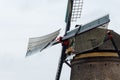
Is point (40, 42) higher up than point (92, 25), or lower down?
lower down

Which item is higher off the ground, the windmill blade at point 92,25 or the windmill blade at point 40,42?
the windmill blade at point 92,25

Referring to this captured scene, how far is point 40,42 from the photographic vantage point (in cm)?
2652

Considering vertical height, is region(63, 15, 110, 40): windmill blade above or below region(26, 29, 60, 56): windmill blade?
above

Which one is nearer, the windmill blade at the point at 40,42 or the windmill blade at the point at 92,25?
the windmill blade at the point at 92,25

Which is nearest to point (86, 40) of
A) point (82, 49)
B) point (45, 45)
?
point (82, 49)

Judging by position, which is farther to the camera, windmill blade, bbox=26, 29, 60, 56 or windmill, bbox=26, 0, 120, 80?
windmill blade, bbox=26, 29, 60, 56

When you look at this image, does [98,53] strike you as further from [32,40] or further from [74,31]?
[32,40]

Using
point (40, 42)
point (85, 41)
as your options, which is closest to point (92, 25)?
point (85, 41)

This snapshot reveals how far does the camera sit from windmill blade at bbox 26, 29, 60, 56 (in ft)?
83.4

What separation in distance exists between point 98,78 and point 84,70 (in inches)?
36.9

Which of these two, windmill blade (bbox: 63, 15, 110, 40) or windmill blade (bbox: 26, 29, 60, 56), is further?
windmill blade (bbox: 26, 29, 60, 56)

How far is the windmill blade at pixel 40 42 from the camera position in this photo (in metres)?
25.4

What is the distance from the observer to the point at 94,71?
22.7 meters

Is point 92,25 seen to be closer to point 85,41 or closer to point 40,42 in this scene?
point 85,41
